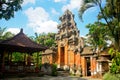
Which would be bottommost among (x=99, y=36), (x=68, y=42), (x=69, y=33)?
(x=68, y=42)

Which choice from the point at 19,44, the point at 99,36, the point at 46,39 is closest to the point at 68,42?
the point at 99,36

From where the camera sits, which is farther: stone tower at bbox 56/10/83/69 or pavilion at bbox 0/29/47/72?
stone tower at bbox 56/10/83/69

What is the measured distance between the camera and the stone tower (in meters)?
27.2

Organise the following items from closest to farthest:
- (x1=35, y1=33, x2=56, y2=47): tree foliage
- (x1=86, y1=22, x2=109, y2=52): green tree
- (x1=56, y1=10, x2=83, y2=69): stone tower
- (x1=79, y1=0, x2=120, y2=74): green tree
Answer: (x1=79, y1=0, x2=120, y2=74): green tree
(x1=86, y1=22, x2=109, y2=52): green tree
(x1=56, y1=10, x2=83, y2=69): stone tower
(x1=35, y1=33, x2=56, y2=47): tree foliage

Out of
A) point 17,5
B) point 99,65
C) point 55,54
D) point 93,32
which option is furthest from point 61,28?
point 17,5

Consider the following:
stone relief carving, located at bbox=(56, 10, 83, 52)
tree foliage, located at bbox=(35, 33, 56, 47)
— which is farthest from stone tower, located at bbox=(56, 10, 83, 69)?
tree foliage, located at bbox=(35, 33, 56, 47)

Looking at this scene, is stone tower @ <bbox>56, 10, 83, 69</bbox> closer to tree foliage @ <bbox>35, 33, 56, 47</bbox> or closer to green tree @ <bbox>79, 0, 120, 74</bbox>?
green tree @ <bbox>79, 0, 120, 74</bbox>

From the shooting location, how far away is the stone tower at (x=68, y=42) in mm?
27230

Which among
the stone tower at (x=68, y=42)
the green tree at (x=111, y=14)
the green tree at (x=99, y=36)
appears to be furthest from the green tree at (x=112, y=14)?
the stone tower at (x=68, y=42)

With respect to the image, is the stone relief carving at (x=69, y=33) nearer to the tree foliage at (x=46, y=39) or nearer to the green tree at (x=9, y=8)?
the green tree at (x=9, y=8)

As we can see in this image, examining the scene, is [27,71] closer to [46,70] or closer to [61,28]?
[46,70]

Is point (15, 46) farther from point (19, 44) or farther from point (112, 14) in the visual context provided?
point (112, 14)

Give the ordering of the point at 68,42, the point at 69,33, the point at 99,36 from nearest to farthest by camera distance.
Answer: the point at 99,36, the point at 69,33, the point at 68,42

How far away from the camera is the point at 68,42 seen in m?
29.0
